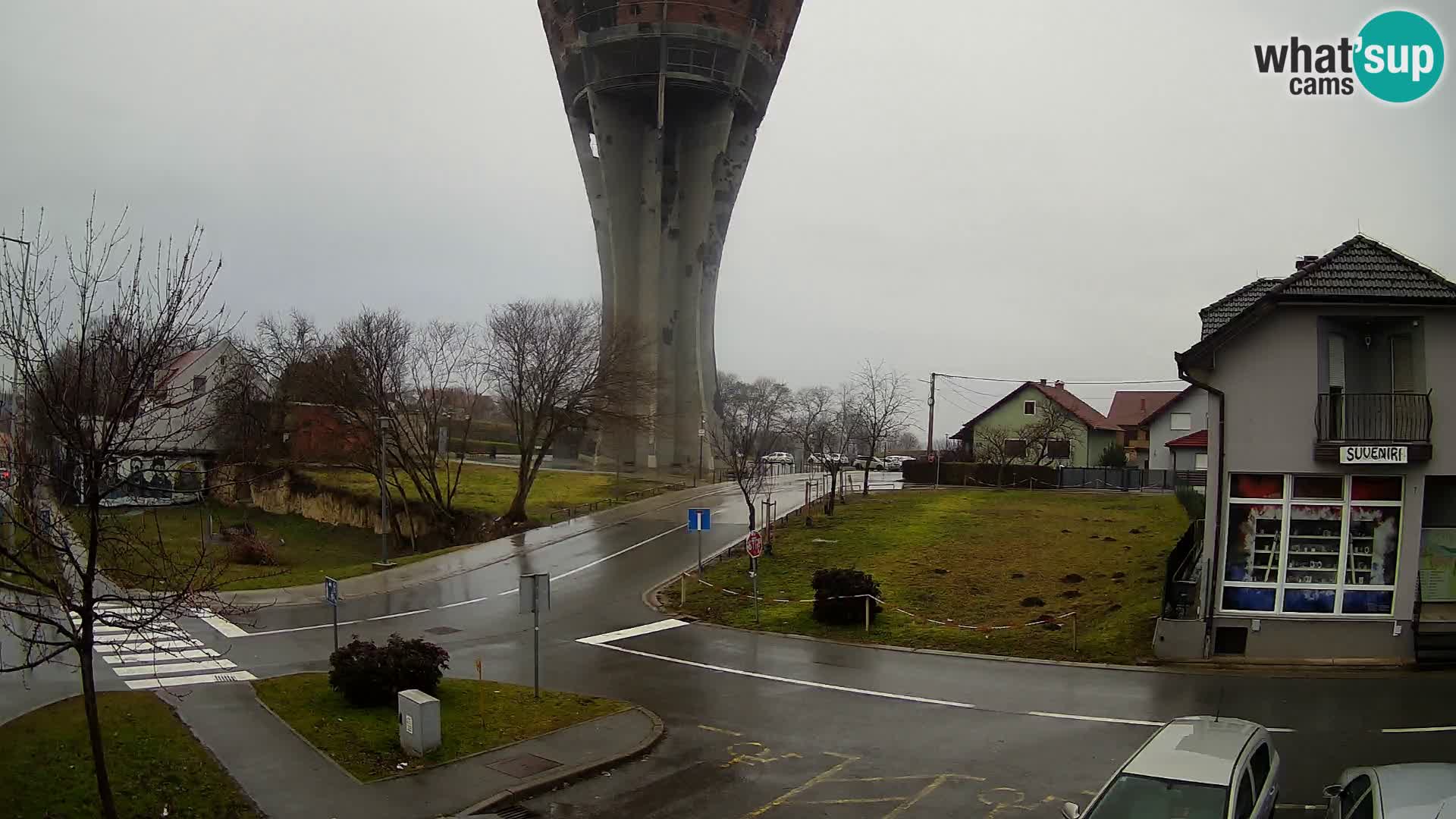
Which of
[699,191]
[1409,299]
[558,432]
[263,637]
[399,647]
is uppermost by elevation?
[699,191]

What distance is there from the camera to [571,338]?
151 feet

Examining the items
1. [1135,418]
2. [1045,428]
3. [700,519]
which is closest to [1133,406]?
[1135,418]

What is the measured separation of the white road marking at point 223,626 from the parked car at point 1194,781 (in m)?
19.6

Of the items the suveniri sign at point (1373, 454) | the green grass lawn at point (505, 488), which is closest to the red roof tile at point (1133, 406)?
the green grass lawn at point (505, 488)

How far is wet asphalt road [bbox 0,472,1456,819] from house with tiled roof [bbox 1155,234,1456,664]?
4.45ft

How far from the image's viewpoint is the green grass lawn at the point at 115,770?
31.4 ft

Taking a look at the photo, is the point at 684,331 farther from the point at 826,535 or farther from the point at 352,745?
the point at 352,745

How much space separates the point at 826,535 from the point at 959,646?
1489 centimetres

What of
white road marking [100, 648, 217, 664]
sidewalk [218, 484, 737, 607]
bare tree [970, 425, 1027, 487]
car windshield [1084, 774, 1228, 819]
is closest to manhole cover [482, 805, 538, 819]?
car windshield [1084, 774, 1228, 819]

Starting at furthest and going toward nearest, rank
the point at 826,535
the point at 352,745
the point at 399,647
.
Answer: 1. the point at 826,535
2. the point at 399,647
3. the point at 352,745

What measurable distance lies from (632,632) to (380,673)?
27.4ft

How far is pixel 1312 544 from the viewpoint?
1744 centimetres

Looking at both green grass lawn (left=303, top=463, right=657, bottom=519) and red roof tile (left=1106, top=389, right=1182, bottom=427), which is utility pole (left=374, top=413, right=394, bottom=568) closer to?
green grass lawn (left=303, top=463, right=657, bottom=519)

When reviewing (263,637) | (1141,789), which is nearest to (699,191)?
(263,637)
